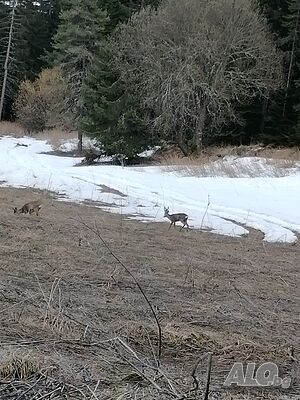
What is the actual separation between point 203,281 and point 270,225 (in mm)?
4969

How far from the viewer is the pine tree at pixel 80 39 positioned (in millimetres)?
31656

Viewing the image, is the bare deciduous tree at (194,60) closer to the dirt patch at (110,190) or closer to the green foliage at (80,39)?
the green foliage at (80,39)

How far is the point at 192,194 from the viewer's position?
46.7 ft

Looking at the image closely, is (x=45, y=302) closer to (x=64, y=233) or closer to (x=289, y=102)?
(x=64, y=233)

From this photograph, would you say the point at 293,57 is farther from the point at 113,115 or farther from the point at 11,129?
the point at 11,129

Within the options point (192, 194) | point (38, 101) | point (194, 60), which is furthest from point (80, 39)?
point (192, 194)

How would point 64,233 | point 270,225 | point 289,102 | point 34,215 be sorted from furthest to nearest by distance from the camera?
point 289,102, point 270,225, point 34,215, point 64,233

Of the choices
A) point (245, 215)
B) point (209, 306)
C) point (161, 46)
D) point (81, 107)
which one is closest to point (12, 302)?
point (209, 306)

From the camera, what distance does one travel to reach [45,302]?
4430 mm

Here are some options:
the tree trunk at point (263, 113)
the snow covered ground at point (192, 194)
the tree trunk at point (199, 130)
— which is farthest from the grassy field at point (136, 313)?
the tree trunk at point (263, 113)

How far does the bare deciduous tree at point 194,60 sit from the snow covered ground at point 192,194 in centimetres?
544

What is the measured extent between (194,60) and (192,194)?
476 inches

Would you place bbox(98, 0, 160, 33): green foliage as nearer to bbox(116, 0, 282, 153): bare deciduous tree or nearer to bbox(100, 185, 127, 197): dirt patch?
bbox(116, 0, 282, 153): bare deciduous tree

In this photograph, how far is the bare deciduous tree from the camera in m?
24.5
